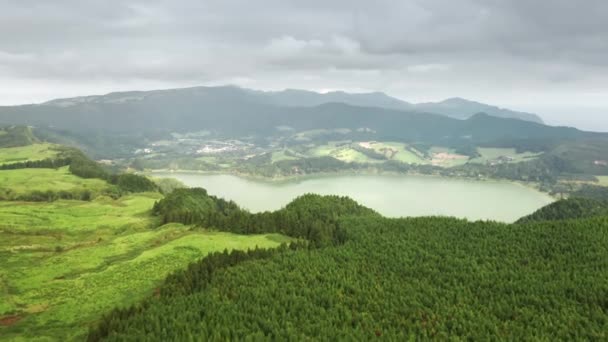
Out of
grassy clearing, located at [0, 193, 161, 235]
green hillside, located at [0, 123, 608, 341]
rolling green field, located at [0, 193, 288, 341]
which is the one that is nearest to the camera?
green hillside, located at [0, 123, 608, 341]

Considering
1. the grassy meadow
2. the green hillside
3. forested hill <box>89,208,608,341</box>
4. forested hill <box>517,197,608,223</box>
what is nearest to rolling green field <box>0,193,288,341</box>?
the grassy meadow

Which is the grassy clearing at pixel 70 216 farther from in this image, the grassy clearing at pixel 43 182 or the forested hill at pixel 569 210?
the forested hill at pixel 569 210

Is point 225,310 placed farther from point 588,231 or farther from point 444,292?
point 588,231

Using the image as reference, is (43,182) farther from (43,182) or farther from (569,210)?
(569,210)

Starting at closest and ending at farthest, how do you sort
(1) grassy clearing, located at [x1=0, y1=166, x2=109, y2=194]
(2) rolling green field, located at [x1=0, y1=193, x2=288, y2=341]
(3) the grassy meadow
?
(3) the grassy meadow, (2) rolling green field, located at [x1=0, y1=193, x2=288, y2=341], (1) grassy clearing, located at [x1=0, y1=166, x2=109, y2=194]

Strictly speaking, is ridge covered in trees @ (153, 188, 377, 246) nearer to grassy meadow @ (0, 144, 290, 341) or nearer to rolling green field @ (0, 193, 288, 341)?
grassy meadow @ (0, 144, 290, 341)

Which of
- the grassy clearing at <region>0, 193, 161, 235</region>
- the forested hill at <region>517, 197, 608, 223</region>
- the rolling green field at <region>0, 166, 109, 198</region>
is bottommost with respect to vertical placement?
the forested hill at <region>517, 197, 608, 223</region>

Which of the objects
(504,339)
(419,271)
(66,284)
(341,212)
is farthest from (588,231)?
(66,284)
